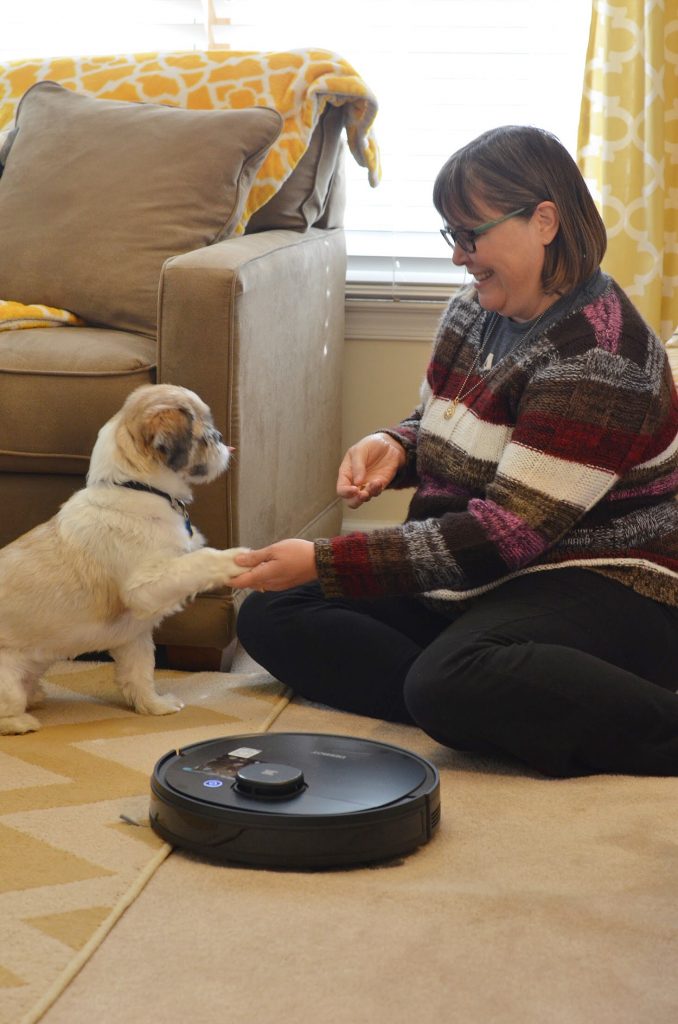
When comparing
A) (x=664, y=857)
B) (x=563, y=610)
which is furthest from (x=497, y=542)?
(x=664, y=857)

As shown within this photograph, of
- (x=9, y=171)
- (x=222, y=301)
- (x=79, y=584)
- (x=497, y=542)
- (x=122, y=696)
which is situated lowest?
(x=122, y=696)

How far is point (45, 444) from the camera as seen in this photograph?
2.13 metres

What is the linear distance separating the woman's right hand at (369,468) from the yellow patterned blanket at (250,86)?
0.73m

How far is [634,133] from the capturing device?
116 inches

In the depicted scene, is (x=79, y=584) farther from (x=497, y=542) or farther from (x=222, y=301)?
(x=497, y=542)

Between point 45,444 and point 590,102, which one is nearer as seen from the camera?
point 45,444

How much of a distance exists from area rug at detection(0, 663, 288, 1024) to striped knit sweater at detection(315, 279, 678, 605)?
Result: 1.35ft

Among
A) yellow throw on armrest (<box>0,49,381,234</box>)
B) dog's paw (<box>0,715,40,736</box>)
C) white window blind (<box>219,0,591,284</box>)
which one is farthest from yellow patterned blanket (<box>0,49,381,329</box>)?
dog's paw (<box>0,715,40,736</box>)

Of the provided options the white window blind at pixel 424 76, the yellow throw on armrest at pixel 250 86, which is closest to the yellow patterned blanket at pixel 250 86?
the yellow throw on armrest at pixel 250 86

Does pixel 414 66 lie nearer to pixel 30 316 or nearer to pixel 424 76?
pixel 424 76

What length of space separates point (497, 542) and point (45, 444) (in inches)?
34.9

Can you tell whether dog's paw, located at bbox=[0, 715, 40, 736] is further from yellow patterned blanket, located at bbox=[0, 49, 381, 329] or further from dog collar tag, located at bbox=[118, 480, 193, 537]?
yellow patterned blanket, located at bbox=[0, 49, 381, 329]

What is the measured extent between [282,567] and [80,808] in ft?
1.41

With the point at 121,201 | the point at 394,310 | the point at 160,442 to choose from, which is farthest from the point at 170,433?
the point at 394,310
